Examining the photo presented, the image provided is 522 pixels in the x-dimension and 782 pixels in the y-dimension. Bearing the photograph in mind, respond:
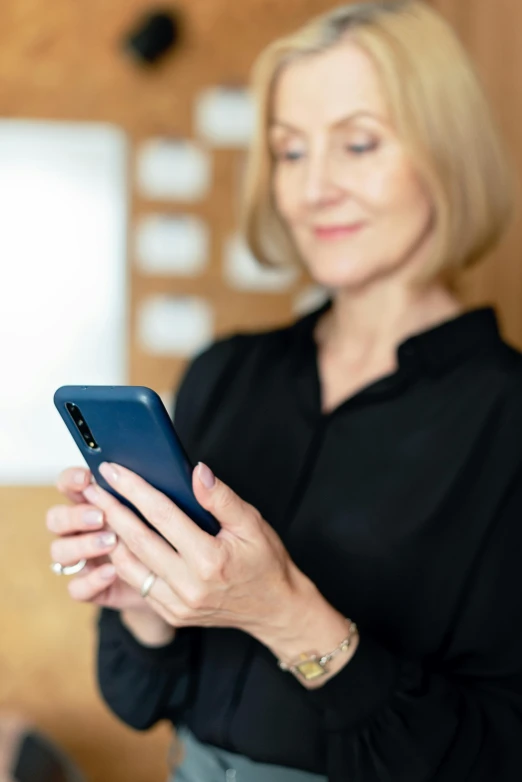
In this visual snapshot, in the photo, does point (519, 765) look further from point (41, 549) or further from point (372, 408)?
point (41, 549)

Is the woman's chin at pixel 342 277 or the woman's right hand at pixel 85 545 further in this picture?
the woman's chin at pixel 342 277

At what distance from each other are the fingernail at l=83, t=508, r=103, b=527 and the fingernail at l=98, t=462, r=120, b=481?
0.09m

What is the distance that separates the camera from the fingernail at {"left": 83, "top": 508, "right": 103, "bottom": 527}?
801 millimetres

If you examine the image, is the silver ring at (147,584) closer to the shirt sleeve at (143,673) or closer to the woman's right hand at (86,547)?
the woman's right hand at (86,547)

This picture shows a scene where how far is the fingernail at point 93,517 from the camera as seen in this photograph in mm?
801

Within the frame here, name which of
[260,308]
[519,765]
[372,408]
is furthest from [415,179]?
[260,308]

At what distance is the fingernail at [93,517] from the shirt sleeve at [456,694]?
0.83 feet

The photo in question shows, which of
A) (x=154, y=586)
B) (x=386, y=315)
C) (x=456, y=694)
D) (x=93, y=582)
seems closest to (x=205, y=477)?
(x=154, y=586)

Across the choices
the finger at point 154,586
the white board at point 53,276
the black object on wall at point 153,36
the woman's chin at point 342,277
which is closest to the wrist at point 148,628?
the finger at point 154,586

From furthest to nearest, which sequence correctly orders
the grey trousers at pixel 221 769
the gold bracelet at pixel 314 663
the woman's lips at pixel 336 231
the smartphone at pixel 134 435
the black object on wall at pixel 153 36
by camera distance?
1. the black object on wall at pixel 153 36
2. the woman's lips at pixel 336 231
3. the grey trousers at pixel 221 769
4. the gold bracelet at pixel 314 663
5. the smartphone at pixel 134 435

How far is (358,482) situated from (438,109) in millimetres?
425

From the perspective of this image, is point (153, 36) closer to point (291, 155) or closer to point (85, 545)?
point (291, 155)

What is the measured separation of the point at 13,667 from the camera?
1976mm

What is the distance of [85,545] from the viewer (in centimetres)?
81
